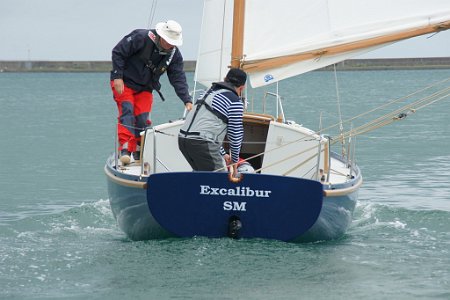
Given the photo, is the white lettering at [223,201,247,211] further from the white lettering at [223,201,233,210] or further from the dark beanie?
the dark beanie

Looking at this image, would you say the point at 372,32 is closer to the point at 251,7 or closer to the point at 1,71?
the point at 251,7

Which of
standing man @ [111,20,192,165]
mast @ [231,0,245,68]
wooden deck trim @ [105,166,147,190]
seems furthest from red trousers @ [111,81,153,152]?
mast @ [231,0,245,68]

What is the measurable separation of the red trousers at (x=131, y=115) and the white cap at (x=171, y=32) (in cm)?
88

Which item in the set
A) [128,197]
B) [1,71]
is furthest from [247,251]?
[1,71]

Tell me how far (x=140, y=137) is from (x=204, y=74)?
1448mm

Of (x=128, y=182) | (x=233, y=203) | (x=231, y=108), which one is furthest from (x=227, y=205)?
(x=128, y=182)

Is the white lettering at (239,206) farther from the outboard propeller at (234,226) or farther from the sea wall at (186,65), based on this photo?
the sea wall at (186,65)

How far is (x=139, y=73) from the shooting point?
12.7m

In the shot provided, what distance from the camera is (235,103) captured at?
1104 centimetres

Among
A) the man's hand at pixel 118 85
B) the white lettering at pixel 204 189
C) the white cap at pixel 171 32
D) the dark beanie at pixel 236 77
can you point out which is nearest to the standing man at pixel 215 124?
the dark beanie at pixel 236 77

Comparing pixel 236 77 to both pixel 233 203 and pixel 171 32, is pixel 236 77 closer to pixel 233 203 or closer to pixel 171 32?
pixel 233 203

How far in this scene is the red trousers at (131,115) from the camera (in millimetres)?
12609

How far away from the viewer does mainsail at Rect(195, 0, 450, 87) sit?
11359mm

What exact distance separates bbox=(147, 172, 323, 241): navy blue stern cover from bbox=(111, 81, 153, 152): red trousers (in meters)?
1.59
